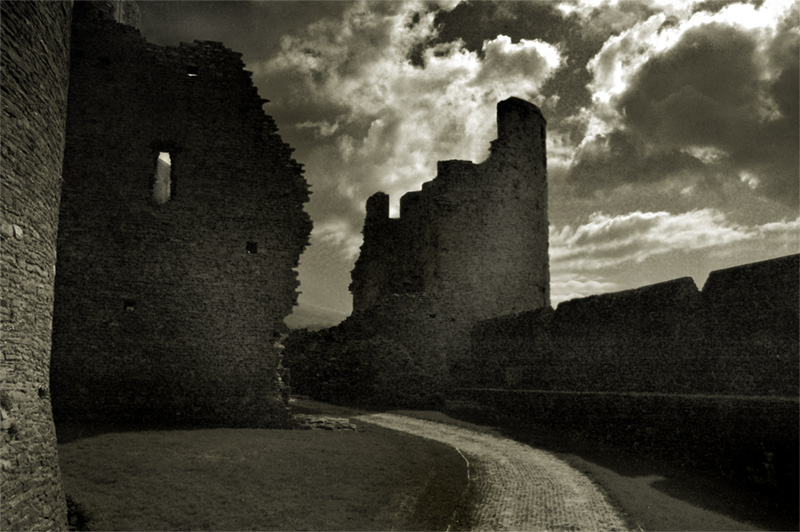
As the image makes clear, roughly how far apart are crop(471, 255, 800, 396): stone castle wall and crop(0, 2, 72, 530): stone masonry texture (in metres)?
11.1

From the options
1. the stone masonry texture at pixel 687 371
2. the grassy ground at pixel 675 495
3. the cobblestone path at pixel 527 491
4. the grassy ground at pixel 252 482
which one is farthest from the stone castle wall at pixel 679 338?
the grassy ground at pixel 252 482

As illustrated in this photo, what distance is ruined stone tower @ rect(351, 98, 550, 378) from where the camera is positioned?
74.1 feet

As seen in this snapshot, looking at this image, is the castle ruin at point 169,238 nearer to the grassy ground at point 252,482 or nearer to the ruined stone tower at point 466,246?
the grassy ground at point 252,482

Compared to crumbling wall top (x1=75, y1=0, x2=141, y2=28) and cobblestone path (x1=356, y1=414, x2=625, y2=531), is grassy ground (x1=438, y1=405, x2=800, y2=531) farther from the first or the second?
crumbling wall top (x1=75, y1=0, x2=141, y2=28)

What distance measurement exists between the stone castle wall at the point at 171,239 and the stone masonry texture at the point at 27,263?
4.78 meters

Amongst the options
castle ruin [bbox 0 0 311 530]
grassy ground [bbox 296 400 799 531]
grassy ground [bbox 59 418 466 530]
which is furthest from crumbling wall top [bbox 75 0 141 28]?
grassy ground [bbox 296 400 799 531]

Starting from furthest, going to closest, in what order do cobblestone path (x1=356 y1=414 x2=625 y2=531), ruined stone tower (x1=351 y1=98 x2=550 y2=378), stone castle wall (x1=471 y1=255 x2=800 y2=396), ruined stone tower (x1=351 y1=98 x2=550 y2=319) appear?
ruined stone tower (x1=351 y1=98 x2=550 y2=319) < ruined stone tower (x1=351 y1=98 x2=550 y2=378) < stone castle wall (x1=471 y1=255 x2=800 y2=396) < cobblestone path (x1=356 y1=414 x2=625 y2=531)

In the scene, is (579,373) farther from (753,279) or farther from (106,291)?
(106,291)

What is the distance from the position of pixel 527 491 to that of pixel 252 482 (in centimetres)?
465

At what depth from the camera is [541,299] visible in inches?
1010

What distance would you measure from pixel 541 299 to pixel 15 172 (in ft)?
69.8

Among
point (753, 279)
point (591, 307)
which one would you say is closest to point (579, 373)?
point (591, 307)

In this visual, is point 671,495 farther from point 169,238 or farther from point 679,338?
point 169,238

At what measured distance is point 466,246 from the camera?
23.7m
